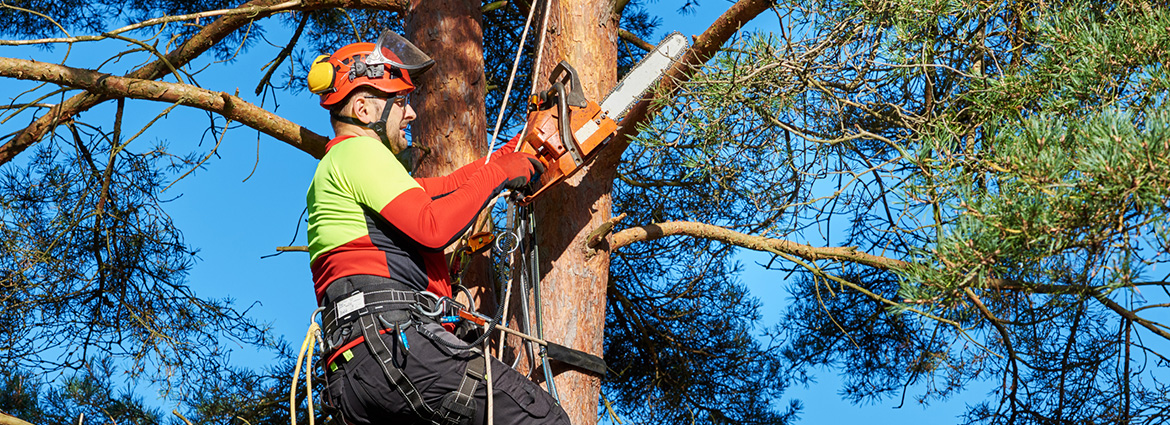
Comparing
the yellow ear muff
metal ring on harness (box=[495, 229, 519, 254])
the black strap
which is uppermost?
the yellow ear muff

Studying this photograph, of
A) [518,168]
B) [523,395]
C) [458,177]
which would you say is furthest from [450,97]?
[523,395]

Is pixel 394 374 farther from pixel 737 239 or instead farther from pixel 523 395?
pixel 737 239

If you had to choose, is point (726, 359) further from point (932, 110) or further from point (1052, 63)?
point (1052, 63)

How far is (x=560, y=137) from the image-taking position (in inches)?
120

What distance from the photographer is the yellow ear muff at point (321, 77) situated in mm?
2771

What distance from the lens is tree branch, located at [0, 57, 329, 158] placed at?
12.6 feet

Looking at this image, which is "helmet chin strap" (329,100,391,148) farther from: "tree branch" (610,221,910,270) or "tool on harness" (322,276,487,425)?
"tree branch" (610,221,910,270)

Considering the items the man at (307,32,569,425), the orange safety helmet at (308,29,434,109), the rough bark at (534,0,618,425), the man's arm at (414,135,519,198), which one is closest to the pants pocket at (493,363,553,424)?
the man at (307,32,569,425)

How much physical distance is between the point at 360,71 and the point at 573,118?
73cm

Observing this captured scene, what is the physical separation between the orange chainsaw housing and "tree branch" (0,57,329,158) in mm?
1226

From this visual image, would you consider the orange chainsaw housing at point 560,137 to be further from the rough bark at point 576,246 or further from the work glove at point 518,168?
the rough bark at point 576,246

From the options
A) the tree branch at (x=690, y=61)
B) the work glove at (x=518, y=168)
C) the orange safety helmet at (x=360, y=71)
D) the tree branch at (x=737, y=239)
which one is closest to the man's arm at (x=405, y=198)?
the work glove at (x=518, y=168)

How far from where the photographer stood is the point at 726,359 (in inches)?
220

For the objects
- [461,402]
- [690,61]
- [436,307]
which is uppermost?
[690,61]
